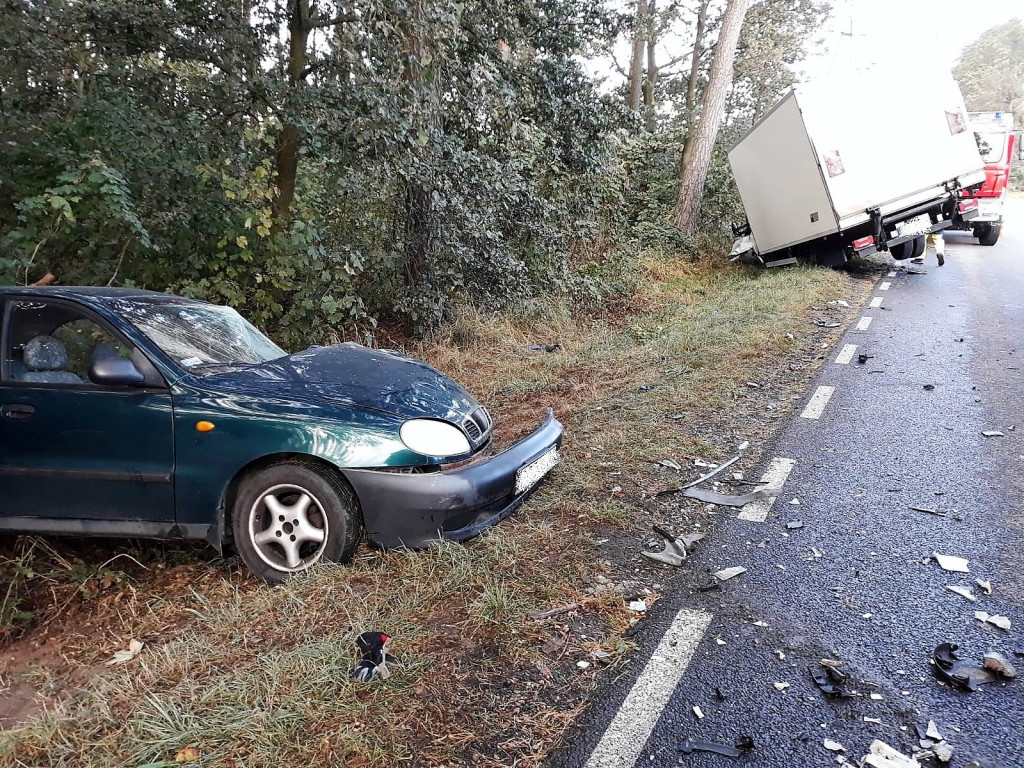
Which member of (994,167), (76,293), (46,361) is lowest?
(994,167)

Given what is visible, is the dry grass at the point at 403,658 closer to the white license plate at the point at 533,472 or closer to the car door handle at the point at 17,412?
the white license plate at the point at 533,472

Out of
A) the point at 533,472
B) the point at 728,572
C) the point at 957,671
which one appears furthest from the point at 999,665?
the point at 533,472

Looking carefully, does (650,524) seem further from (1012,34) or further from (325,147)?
(1012,34)

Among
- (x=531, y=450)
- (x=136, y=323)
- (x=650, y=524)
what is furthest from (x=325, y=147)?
(x=650, y=524)

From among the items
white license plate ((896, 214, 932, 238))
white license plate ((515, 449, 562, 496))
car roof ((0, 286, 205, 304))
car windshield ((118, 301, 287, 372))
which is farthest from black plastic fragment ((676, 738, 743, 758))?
white license plate ((896, 214, 932, 238))

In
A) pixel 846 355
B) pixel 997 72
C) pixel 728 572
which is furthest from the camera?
pixel 997 72

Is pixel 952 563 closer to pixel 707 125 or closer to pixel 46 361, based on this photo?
pixel 46 361

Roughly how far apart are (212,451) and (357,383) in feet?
2.60

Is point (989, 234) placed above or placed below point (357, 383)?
below

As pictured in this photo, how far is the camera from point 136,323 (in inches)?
139

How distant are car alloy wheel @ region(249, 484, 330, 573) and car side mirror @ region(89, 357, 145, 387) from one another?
847mm

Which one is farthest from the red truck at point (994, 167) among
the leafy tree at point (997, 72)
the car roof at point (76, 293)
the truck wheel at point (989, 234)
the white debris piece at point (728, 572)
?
the leafy tree at point (997, 72)

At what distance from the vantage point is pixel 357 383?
11.8 ft

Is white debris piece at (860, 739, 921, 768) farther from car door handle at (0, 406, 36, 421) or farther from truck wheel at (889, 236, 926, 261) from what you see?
truck wheel at (889, 236, 926, 261)
